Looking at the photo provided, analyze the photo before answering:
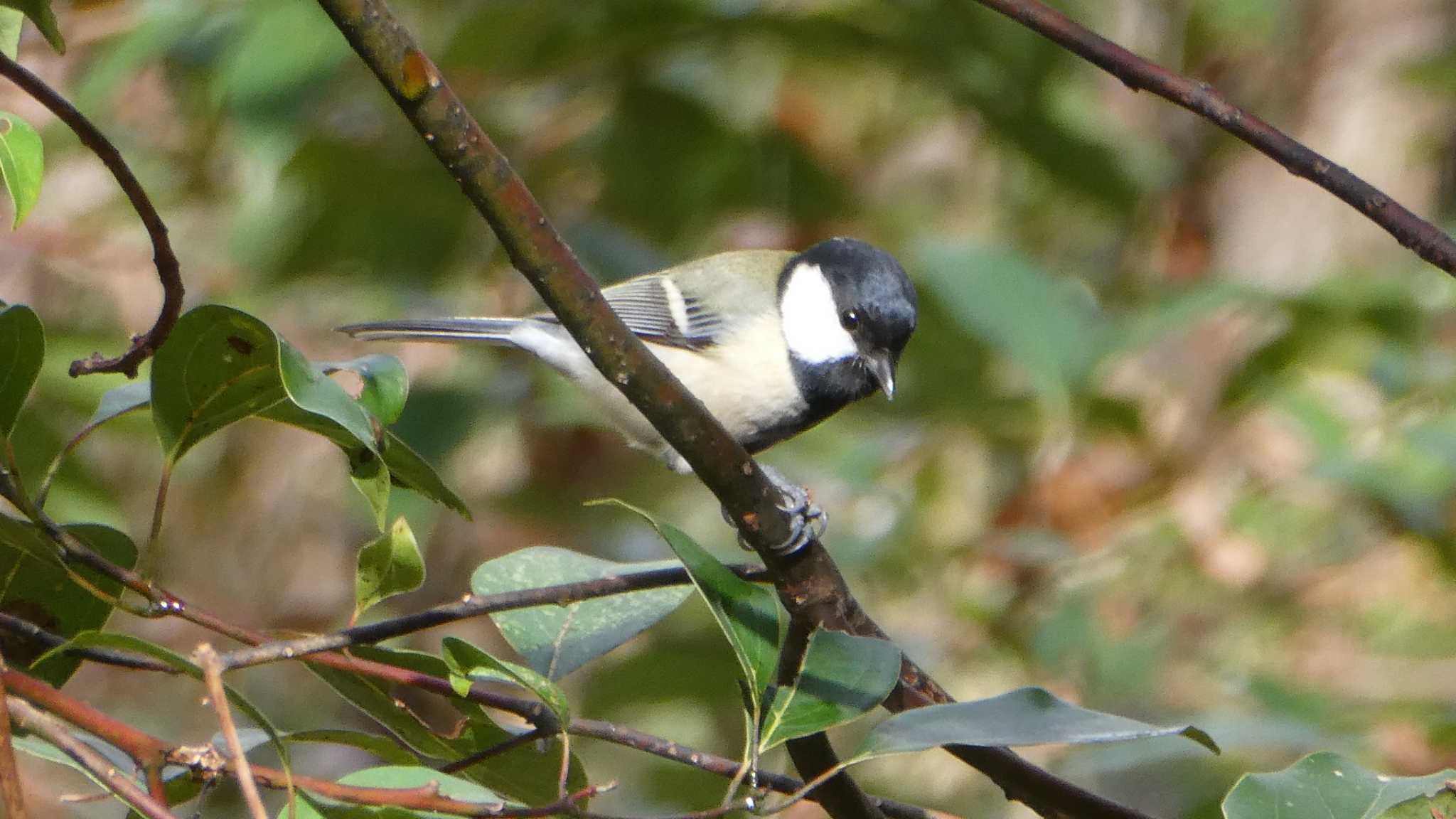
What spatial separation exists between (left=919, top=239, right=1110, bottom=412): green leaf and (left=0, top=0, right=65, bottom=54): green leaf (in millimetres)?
1861

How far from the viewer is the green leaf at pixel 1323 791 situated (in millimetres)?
1088

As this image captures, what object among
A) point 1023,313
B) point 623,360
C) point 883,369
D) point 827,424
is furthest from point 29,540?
point 827,424

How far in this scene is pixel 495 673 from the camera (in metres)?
1.04

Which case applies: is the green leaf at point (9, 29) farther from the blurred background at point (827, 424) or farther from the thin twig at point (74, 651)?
the blurred background at point (827, 424)

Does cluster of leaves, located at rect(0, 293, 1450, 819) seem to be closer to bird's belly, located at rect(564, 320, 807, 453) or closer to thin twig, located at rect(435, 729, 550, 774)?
thin twig, located at rect(435, 729, 550, 774)

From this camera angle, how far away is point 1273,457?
16.6 ft

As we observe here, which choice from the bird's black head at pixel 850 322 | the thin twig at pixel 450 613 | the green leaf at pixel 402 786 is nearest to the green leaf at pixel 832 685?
the thin twig at pixel 450 613

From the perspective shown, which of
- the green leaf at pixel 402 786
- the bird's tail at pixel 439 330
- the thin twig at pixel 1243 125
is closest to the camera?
the green leaf at pixel 402 786

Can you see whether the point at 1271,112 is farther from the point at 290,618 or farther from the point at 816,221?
the point at 290,618

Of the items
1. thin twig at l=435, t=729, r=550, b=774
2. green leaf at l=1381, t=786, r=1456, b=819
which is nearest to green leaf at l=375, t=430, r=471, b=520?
thin twig at l=435, t=729, r=550, b=774

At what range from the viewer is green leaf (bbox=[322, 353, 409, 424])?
123 centimetres

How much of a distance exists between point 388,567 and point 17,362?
0.36 metres

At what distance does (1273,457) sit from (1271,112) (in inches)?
63.0

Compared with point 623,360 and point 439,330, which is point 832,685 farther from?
point 439,330
